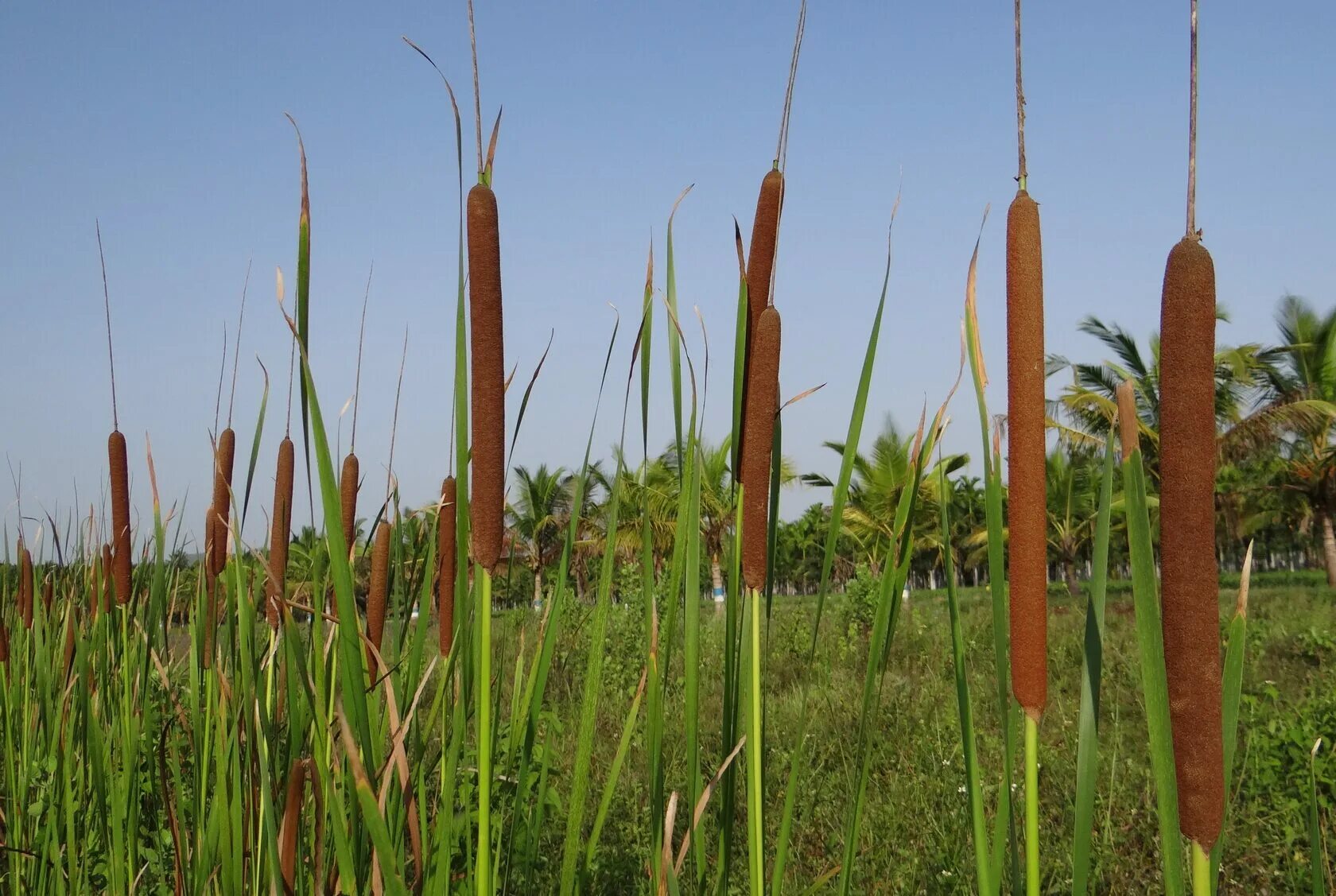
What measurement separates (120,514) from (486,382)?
1115 millimetres

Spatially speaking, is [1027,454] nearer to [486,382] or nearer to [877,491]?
[486,382]

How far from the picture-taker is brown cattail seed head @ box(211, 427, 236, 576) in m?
1.35

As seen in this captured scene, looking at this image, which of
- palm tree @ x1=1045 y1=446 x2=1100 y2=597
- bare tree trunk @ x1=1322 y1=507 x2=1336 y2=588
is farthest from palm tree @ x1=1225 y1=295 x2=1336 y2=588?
palm tree @ x1=1045 y1=446 x2=1100 y2=597

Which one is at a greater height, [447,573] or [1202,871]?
[447,573]

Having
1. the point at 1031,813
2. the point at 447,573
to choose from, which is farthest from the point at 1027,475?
the point at 447,573

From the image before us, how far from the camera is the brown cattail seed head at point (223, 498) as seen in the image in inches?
53.0

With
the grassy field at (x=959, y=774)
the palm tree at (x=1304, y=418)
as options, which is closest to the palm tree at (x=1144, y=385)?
the palm tree at (x=1304, y=418)

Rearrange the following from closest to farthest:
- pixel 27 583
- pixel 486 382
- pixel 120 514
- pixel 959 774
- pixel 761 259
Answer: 1. pixel 486 382
2. pixel 761 259
3. pixel 120 514
4. pixel 27 583
5. pixel 959 774

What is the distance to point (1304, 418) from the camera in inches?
726

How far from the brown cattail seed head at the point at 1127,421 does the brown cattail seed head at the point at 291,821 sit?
751mm

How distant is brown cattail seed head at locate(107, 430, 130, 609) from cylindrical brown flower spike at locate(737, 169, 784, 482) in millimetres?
1128

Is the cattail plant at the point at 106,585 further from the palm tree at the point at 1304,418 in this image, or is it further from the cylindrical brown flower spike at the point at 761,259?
the palm tree at the point at 1304,418

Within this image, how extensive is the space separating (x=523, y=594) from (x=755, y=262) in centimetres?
66

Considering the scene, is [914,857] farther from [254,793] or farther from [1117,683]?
[1117,683]
